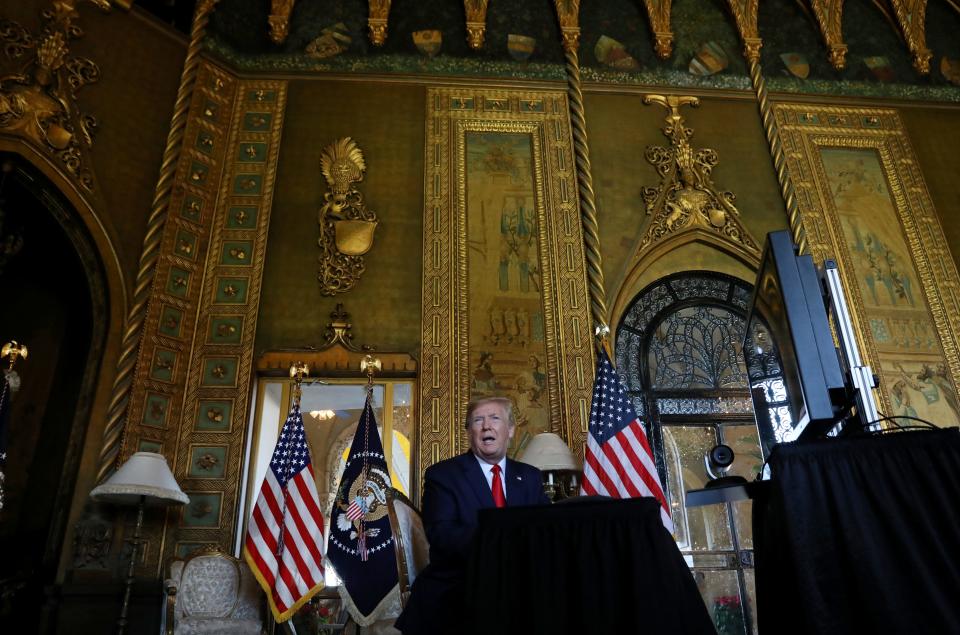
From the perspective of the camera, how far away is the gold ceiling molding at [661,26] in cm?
842

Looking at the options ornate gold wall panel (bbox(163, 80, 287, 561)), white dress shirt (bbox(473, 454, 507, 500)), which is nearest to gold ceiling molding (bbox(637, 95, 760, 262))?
ornate gold wall panel (bbox(163, 80, 287, 561))

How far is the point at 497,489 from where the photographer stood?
310cm

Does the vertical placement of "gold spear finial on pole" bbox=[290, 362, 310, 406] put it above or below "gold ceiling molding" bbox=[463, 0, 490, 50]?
below

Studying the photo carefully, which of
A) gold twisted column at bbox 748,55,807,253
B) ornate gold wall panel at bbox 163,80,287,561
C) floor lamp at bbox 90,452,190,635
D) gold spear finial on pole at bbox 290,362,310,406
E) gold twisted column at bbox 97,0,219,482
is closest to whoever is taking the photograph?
floor lamp at bbox 90,452,190,635

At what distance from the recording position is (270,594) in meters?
4.88

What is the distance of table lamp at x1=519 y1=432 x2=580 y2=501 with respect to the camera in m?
5.71

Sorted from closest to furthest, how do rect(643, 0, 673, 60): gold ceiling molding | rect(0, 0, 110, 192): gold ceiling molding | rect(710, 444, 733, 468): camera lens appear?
rect(710, 444, 733, 468): camera lens, rect(0, 0, 110, 192): gold ceiling molding, rect(643, 0, 673, 60): gold ceiling molding

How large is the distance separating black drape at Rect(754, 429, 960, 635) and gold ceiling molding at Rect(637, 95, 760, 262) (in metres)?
5.41

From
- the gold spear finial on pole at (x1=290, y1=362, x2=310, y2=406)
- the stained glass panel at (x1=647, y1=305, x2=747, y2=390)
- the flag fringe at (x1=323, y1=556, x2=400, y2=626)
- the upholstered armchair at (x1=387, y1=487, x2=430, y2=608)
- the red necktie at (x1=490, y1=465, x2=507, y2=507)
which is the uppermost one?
the stained glass panel at (x1=647, y1=305, x2=747, y2=390)

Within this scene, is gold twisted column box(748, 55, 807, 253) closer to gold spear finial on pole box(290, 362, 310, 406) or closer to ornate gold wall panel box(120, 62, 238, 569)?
gold spear finial on pole box(290, 362, 310, 406)

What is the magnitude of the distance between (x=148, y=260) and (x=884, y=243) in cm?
740

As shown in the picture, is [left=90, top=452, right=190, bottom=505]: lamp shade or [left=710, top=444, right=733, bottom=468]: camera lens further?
[left=90, top=452, right=190, bottom=505]: lamp shade

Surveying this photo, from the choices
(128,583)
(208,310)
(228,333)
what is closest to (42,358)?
(208,310)

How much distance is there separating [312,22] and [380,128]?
1.65 meters
